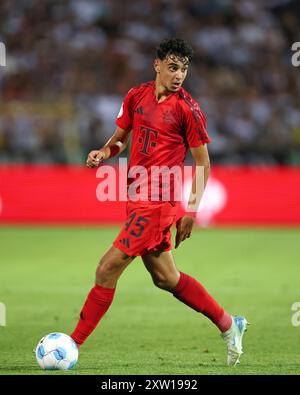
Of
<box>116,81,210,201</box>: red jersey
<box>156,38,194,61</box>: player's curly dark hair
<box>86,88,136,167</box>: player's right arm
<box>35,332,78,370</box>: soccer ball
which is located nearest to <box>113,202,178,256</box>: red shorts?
<box>116,81,210,201</box>: red jersey

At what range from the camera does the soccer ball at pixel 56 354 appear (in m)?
5.90

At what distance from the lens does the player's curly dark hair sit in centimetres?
611

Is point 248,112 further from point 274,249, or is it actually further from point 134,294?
point 134,294

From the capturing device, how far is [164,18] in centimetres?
1975

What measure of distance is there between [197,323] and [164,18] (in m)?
12.8

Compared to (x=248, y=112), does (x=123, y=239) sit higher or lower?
lower

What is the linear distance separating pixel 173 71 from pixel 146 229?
3.68 ft

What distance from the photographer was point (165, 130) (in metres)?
6.17

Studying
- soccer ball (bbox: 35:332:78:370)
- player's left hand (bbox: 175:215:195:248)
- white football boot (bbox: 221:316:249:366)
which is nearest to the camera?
soccer ball (bbox: 35:332:78:370)

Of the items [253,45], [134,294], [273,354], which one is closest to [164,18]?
[253,45]

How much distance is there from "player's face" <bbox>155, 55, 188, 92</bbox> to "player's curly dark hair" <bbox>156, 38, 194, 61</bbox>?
28 mm

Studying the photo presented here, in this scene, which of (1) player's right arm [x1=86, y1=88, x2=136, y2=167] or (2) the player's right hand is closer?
(2) the player's right hand

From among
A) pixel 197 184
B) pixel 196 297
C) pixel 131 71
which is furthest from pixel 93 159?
pixel 131 71

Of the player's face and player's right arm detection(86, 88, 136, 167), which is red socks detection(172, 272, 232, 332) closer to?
player's right arm detection(86, 88, 136, 167)
